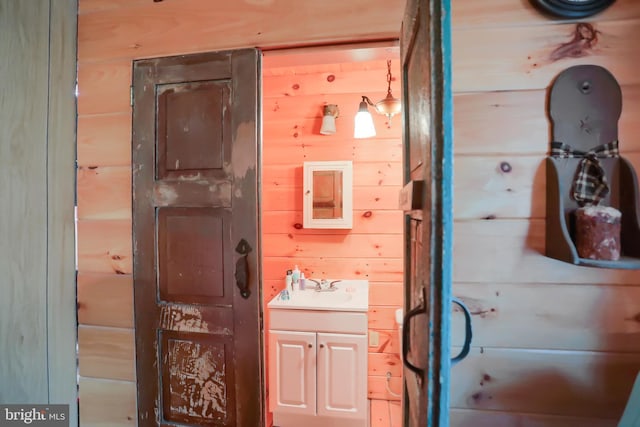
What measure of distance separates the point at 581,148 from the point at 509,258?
1.31 feet

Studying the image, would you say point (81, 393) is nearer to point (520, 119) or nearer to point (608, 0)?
point (520, 119)

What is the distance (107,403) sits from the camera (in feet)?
4.02

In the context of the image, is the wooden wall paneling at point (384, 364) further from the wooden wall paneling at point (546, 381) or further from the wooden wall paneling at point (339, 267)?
the wooden wall paneling at point (546, 381)

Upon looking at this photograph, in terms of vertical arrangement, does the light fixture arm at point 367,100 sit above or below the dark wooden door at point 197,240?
above

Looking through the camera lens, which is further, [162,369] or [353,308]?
[353,308]

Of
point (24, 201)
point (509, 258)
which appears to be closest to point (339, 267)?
point (509, 258)

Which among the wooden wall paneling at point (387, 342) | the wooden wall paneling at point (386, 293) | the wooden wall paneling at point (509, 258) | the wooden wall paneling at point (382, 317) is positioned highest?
the wooden wall paneling at point (509, 258)

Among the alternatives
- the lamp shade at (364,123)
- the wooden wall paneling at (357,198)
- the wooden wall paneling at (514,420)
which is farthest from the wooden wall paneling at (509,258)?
the lamp shade at (364,123)

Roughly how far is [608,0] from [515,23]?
253 millimetres

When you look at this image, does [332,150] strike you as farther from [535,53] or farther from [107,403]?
[107,403]

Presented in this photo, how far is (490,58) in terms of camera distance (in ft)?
3.08

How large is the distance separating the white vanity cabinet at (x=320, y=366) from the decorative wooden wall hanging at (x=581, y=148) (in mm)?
1115

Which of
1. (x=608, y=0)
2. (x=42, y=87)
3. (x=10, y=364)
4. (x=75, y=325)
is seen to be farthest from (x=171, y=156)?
(x=608, y=0)

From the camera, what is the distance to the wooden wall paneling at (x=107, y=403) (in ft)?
3.97
